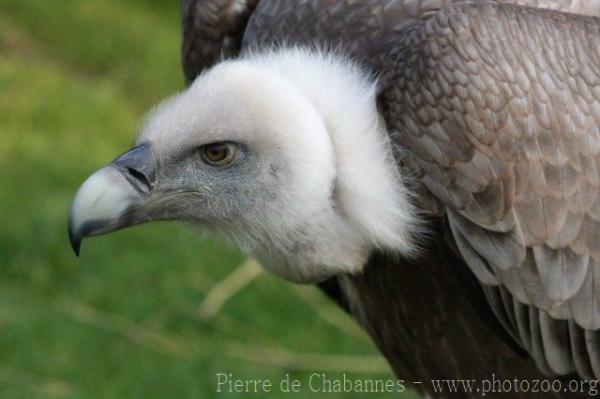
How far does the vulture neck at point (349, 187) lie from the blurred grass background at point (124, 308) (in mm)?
1902

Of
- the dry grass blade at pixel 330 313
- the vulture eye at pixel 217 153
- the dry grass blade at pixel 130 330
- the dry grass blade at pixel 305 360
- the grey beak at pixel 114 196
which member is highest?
the vulture eye at pixel 217 153

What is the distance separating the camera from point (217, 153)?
276cm

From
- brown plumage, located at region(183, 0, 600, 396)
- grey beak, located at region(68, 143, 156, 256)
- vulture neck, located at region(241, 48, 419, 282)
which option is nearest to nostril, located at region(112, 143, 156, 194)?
grey beak, located at region(68, 143, 156, 256)

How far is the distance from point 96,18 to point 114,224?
17.9ft

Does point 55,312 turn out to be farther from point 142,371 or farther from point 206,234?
point 206,234

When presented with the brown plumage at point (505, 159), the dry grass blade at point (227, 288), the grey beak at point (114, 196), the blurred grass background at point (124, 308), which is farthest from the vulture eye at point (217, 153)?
the dry grass blade at point (227, 288)

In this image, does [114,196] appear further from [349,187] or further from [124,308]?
[124,308]

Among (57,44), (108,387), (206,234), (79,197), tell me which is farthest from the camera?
(57,44)

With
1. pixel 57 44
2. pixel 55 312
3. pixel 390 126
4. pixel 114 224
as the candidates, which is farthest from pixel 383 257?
pixel 57 44

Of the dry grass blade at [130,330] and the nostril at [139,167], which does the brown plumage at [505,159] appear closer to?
the nostril at [139,167]

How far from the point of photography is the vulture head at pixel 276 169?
8.84 feet

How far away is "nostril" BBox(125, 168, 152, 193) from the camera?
106 inches

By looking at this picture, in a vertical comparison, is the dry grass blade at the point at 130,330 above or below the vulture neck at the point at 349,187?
below

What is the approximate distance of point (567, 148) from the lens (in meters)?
2.63
